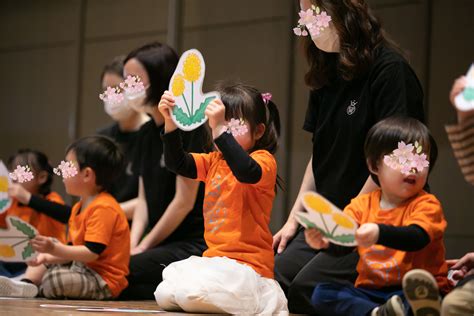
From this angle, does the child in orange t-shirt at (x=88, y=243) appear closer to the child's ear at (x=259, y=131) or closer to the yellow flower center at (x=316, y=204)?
the child's ear at (x=259, y=131)

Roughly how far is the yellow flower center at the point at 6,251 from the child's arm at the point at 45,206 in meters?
0.34

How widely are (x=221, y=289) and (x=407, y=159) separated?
676 millimetres

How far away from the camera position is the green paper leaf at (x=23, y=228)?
294 centimetres

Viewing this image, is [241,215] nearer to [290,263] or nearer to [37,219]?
[290,263]

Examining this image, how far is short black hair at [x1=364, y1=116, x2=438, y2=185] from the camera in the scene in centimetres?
219

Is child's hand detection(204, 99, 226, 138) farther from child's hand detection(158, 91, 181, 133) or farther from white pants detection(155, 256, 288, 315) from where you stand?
white pants detection(155, 256, 288, 315)

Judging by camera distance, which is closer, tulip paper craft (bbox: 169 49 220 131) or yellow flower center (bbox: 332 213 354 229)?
yellow flower center (bbox: 332 213 354 229)

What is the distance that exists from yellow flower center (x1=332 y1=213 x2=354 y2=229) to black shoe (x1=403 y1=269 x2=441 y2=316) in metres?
0.18

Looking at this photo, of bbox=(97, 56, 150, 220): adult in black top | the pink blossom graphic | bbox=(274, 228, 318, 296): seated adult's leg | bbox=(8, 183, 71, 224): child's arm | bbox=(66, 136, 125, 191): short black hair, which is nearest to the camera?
bbox=(274, 228, 318, 296): seated adult's leg

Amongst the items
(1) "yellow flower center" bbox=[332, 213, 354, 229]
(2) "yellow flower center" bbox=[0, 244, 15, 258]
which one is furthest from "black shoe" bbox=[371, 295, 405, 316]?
(2) "yellow flower center" bbox=[0, 244, 15, 258]

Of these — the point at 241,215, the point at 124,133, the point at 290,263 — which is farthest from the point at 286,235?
the point at 124,133

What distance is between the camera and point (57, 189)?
5129 mm

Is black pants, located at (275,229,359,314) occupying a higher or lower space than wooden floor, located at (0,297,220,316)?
higher

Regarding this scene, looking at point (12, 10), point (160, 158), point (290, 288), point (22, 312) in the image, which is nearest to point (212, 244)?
point (290, 288)
